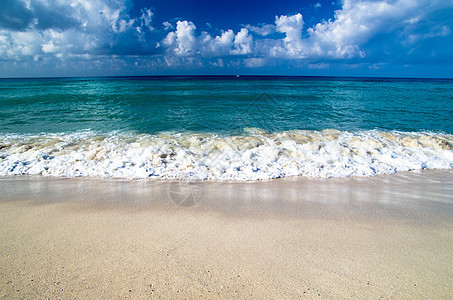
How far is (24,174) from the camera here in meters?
5.33

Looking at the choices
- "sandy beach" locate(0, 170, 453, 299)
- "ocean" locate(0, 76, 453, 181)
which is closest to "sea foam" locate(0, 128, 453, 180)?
"ocean" locate(0, 76, 453, 181)

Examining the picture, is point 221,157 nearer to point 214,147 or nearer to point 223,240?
point 214,147

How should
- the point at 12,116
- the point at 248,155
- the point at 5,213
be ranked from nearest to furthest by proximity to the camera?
1. the point at 5,213
2. the point at 248,155
3. the point at 12,116

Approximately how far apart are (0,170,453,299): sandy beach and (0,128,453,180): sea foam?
64cm

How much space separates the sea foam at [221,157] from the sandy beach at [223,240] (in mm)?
640

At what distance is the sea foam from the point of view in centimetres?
543

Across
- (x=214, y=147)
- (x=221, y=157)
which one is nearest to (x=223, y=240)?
(x=221, y=157)

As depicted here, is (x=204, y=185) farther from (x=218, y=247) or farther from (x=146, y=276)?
(x=146, y=276)

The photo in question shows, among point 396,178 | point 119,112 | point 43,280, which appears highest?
point 119,112

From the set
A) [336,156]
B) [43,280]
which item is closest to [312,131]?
[336,156]

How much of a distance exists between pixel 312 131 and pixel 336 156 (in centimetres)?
372

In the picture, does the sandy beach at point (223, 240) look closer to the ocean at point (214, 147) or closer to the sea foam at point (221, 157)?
the sea foam at point (221, 157)

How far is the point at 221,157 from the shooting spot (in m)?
6.32

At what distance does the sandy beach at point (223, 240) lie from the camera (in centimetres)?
230
